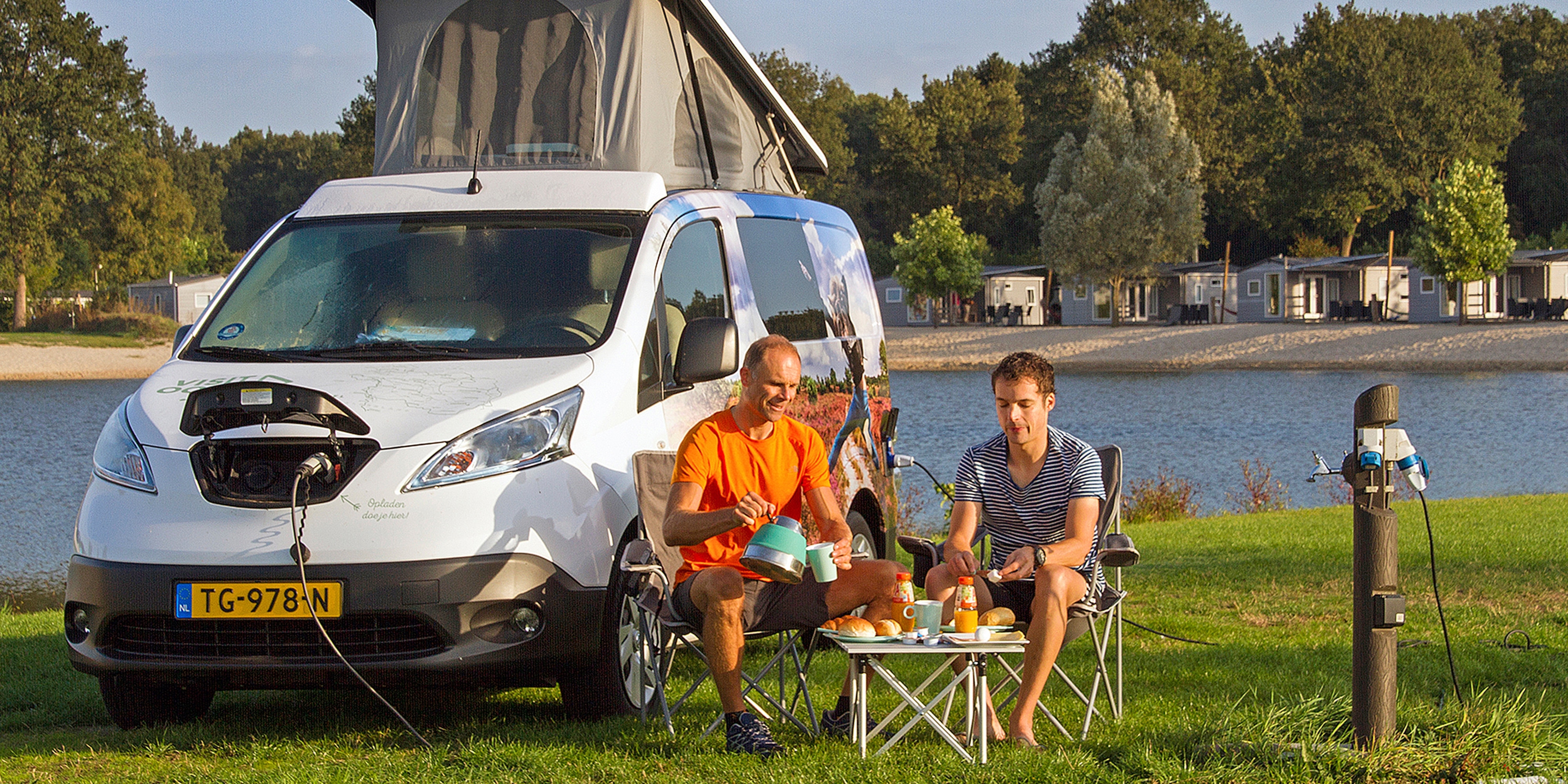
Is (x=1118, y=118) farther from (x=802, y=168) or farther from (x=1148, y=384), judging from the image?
(x=802, y=168)

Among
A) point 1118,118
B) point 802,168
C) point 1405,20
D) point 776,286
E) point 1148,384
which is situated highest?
point 1405,20

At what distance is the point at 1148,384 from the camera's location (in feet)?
147

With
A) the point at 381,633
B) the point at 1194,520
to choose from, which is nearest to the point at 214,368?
the point at 381,633

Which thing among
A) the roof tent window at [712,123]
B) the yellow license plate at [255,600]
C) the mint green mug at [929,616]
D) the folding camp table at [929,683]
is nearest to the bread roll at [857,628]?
the folding camp table at [929,683]

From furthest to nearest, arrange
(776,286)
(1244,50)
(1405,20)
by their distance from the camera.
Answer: (1244,50) → (1405,20) → (776,286)

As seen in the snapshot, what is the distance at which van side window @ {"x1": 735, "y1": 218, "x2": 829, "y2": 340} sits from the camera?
22.3 ft

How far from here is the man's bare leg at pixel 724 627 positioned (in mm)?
4785

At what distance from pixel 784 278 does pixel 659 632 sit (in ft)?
7.94

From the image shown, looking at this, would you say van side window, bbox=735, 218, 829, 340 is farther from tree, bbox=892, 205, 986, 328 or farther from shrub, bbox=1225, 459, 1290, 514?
tree, bbox=892, 205, 986, 328

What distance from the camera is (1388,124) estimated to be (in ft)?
229

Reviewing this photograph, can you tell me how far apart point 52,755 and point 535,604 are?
1788mm

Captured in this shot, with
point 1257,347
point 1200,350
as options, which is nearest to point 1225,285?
point 1200,350

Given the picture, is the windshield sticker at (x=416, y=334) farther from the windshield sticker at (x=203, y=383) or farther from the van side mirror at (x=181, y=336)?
the van side mirror at (x=181, y=336)

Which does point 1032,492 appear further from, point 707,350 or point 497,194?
point 497,194
